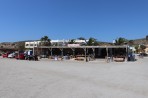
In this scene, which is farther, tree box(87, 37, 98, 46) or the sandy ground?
tree box(87, 37, 98, 46)

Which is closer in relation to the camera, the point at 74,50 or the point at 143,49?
the point at 74,50

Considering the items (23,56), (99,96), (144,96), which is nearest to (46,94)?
(99,96)

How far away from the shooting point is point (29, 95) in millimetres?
9664

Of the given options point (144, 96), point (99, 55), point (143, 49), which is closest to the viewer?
point (144, 96)

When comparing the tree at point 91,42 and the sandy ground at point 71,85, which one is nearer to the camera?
the sandy ground at point 71,85

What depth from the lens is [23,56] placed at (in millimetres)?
58531

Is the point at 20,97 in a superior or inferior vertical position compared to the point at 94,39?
inferior

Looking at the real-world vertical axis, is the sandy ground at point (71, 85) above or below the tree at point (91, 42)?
below

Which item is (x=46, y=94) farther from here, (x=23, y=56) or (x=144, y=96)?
(x=23, y=56)

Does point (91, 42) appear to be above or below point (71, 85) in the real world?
above

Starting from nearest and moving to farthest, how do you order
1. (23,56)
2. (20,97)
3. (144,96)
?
(20,97)
(144,96)
(23,56)

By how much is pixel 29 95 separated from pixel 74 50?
2412 inches

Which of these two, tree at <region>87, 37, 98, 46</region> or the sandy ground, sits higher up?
tree at <region>87, 37, 98, 46</region>

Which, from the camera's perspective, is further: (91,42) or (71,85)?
(91,42)
